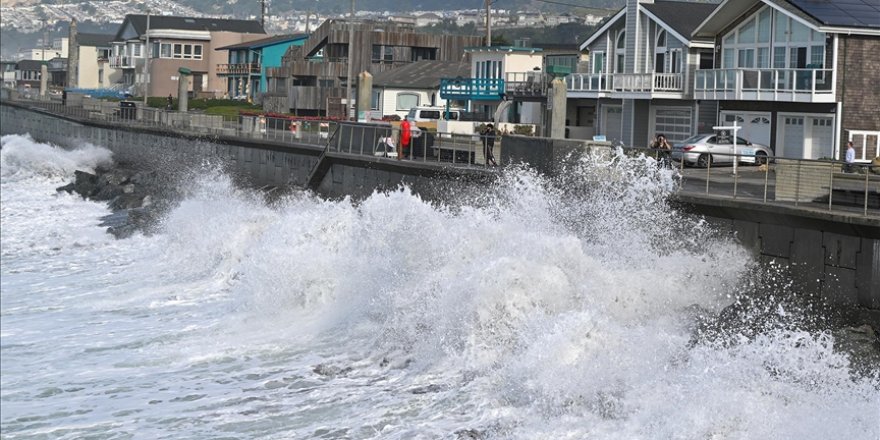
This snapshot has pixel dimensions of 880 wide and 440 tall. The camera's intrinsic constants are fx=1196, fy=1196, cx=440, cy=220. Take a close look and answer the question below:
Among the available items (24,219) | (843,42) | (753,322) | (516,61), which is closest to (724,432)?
(753,322)

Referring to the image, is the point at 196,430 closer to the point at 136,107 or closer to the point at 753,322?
the point at 753,322

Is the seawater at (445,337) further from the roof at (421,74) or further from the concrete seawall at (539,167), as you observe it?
the roof at (421,74)

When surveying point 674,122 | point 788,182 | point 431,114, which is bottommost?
point 788,182

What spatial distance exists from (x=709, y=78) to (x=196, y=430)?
23.2m

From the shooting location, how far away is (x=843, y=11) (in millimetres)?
→ 30266

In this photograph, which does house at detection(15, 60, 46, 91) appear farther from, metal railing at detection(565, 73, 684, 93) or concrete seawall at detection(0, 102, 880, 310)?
metal railing at detection(565, 73, 684, 93)

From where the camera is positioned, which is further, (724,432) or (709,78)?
(709,78)

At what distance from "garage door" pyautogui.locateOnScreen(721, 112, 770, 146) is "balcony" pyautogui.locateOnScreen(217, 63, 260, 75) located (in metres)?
64.2

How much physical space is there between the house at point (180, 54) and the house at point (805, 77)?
7037 cm

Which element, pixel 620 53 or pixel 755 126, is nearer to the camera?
pixel 755 126

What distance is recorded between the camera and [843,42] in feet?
97.0

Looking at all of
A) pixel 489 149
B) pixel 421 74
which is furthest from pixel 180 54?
pixel 489 149

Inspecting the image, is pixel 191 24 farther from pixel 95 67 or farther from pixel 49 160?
pixel 49 160

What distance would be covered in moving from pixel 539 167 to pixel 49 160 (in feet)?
136
